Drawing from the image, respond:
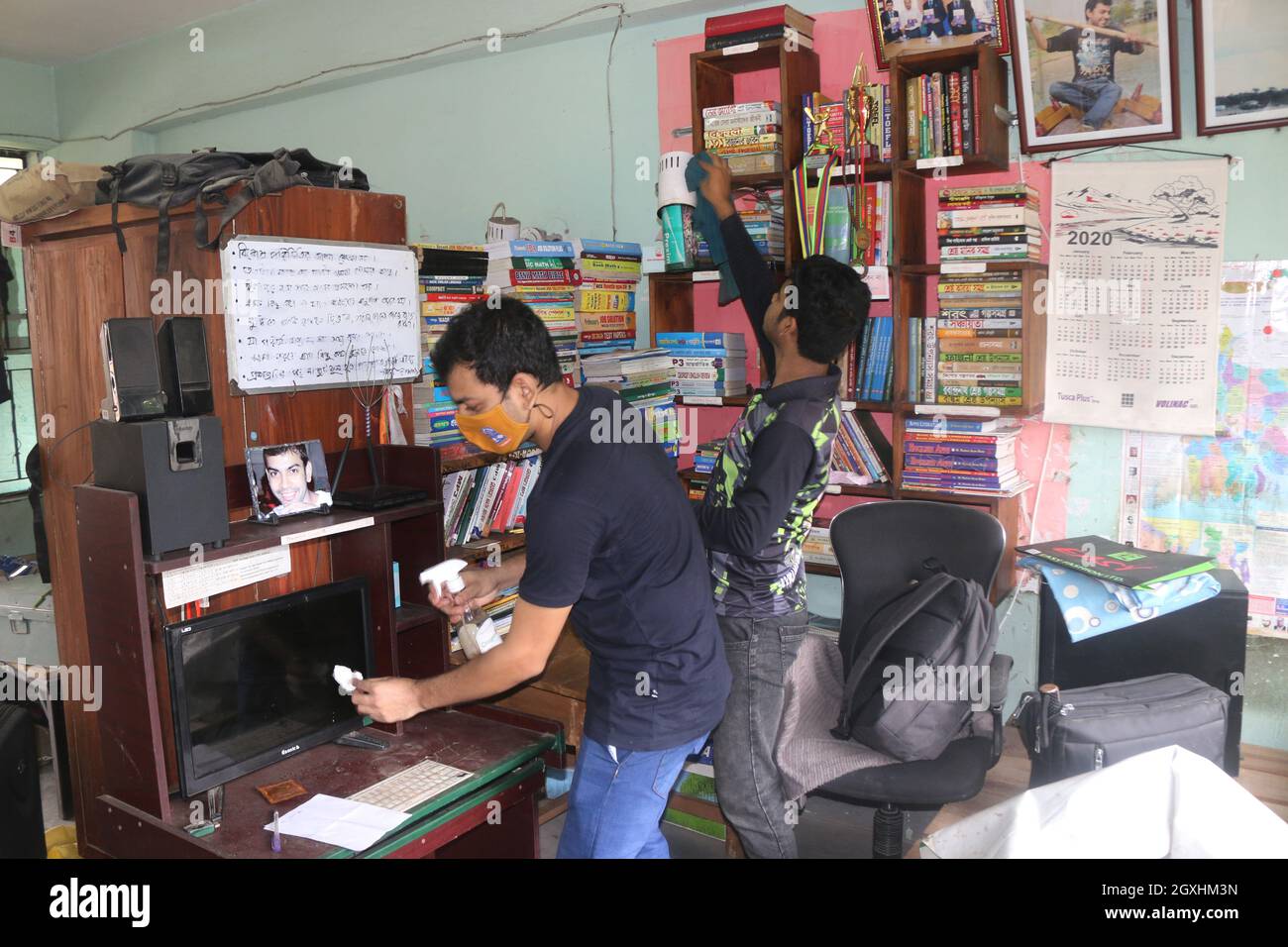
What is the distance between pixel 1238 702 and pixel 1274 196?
1394mm

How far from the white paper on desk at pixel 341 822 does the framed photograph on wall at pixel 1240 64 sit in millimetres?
2793

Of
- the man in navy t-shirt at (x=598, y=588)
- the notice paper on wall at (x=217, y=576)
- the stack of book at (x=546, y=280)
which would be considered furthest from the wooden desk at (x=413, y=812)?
the stack of book at (x=546, y=280)

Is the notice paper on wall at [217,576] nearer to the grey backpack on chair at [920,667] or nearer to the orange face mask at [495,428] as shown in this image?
the orange face mask at [495,428]

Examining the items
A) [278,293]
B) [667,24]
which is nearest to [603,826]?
[278,293]

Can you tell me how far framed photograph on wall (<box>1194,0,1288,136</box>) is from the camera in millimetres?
2695

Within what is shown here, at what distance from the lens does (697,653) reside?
1.88 m

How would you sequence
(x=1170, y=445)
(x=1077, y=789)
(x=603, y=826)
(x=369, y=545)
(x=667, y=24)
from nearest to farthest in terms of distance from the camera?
(x=1077, y=789)
(x=603, y=826)
(x=369, y=545)
(x=1170, y=445)
(x=667, y=24)

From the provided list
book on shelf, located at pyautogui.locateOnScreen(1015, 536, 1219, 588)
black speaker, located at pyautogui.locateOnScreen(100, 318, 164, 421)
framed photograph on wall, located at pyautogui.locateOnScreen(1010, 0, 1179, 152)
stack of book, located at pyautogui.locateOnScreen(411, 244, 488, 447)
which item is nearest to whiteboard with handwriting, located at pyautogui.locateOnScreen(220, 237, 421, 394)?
black speaker, located at pyautogui.locateOnScreen(100, 318, 164, 421)

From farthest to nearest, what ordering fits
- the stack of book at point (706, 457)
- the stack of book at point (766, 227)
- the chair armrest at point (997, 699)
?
the stack of book at point (706, 457) < the stack of book at point (766, 227) < the chair armrest at point (997, 699)

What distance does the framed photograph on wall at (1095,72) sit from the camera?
283cm

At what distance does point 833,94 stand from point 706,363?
3.31 feet

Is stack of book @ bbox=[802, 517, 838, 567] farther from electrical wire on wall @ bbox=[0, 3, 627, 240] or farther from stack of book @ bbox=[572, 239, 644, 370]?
electrical wire on wall @ bbox=[0, 3, 627, 240]

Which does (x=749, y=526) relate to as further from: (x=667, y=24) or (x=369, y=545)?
(x=667, y=24)

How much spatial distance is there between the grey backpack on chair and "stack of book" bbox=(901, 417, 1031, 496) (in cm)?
73
